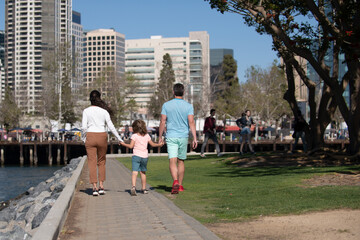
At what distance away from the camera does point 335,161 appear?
1652cm

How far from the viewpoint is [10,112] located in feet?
310

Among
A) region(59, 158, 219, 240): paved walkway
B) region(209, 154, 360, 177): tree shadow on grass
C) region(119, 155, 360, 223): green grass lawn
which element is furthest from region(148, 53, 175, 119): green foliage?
region(59, 158, 219, 240): paved walkway

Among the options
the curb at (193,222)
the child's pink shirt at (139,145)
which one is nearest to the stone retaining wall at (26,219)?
the child's pink shirt at (139,145)

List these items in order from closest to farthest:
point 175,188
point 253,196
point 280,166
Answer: point 253,196 < point 175,188 < point 280,166

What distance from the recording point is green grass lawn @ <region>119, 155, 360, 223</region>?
25.6ft

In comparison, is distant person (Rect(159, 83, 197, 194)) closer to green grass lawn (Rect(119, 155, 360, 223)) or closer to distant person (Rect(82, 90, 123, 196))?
green grass lawn (Rect(119, 155, 360, 223))

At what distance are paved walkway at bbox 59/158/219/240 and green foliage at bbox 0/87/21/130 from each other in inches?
3490

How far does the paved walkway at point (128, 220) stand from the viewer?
21.2ft

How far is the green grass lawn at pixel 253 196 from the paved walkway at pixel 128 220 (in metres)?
0.37

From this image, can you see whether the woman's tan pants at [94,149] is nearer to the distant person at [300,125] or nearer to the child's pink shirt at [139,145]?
the child's pink shirt at [139,145]

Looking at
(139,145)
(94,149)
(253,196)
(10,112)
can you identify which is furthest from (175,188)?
(10,112)

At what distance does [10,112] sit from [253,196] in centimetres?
9044

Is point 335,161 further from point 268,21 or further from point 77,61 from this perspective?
point 77,61

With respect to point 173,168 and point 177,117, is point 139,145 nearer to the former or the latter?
point 173,168
